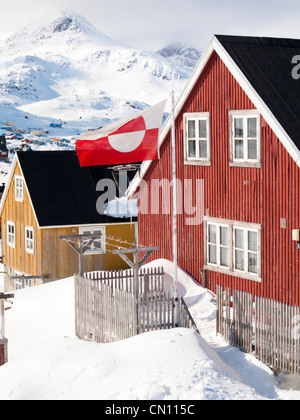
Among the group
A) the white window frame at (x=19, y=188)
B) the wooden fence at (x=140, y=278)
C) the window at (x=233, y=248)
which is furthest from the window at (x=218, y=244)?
the white window frame at (x=19, y=188)

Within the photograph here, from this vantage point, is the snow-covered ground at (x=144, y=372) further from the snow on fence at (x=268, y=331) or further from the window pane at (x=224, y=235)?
the window pane at (x=224, y=235)

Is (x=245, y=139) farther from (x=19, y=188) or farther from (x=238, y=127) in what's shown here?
(x=19, y=188)

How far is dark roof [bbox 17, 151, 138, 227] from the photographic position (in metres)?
36.1

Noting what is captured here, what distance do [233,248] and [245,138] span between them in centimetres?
343

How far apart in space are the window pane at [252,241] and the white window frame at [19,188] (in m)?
17.8

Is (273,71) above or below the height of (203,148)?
above

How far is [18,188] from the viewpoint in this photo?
38.2m

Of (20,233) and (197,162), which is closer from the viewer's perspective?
(197,162)

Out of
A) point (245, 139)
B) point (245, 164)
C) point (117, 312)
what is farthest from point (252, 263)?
point (117, 312)

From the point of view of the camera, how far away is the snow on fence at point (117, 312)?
18.3m

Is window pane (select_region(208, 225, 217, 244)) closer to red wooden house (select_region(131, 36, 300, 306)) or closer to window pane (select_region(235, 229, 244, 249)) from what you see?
red wooden house (select_region(131, 36, 300, 306))

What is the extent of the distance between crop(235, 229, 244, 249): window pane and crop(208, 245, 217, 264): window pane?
1.17 meters

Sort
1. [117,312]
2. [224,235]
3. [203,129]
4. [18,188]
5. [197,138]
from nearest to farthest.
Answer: [117,312], [224,235], [203,129], [197,138], [18,188]
